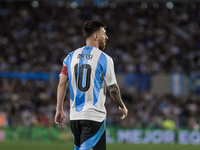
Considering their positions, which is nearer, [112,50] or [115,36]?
[112,50]

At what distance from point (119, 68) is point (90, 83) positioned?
49.2 feet

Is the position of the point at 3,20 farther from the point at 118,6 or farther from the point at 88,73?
the point at 88,73

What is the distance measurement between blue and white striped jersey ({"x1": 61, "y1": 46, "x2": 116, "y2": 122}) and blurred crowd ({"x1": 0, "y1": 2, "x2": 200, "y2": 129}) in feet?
38.4

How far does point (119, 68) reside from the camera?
18.7 metres

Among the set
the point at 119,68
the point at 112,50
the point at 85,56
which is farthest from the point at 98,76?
the point at 112,50

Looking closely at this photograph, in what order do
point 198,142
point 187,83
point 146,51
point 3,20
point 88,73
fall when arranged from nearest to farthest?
point 88,73 → point 198,142 → point 187,83 → point 146,51 → point 3,20

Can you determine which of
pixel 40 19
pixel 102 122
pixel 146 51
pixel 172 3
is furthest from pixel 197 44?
pixel 102 122

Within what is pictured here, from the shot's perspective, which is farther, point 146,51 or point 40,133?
point 146,51

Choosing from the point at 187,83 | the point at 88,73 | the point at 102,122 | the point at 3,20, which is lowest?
the point at 102,122

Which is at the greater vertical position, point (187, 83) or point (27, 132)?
point (187, 83)

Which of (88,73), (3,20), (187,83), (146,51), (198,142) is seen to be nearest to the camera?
(88,73)

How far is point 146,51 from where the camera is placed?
20578 mm

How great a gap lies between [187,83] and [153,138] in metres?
5.02

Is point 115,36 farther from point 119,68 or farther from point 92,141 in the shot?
point 92,141
